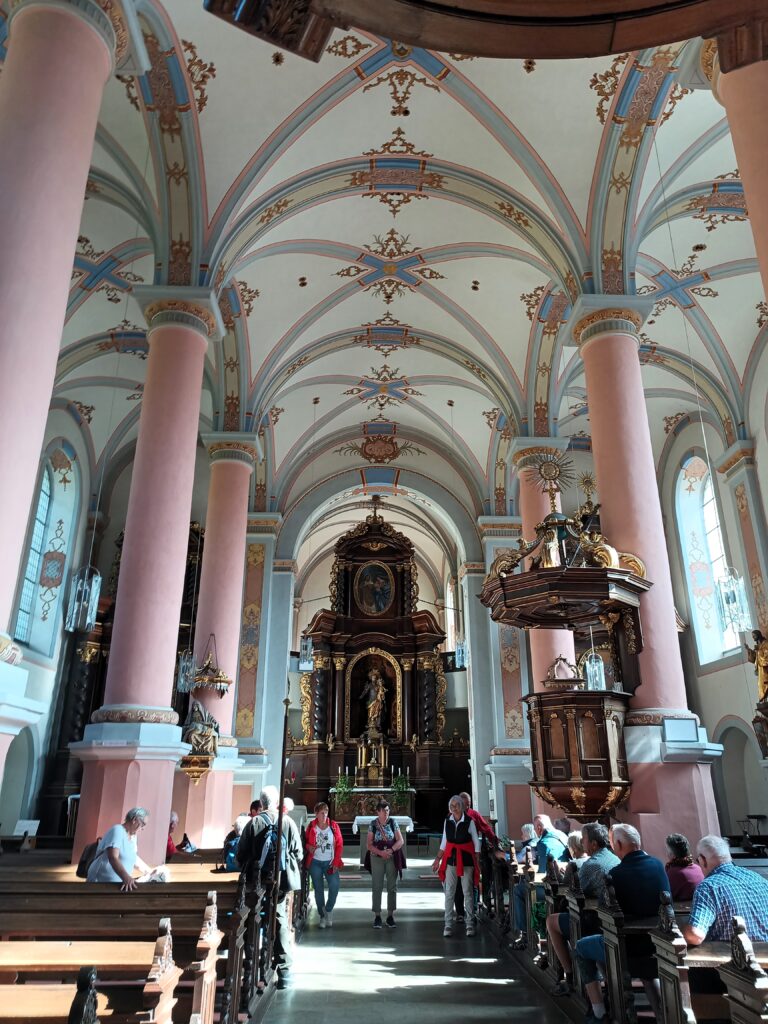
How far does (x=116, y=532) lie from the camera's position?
16453 mm

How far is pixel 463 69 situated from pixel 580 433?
9.36 m

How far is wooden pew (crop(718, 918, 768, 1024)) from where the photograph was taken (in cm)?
250

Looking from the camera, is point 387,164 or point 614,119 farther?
point 387,164

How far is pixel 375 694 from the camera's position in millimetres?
22125

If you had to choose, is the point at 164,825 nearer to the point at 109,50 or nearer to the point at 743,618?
the point at 109,50

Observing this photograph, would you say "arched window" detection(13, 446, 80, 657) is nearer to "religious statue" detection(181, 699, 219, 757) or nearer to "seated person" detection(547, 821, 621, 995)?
"religious statue" detection(181, 699, 219, 757)

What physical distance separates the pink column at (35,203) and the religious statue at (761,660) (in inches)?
394

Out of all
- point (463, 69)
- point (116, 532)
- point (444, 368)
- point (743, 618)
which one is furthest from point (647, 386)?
point (116, 532)

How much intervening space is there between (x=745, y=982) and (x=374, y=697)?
65.3ft

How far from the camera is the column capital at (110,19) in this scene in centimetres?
509

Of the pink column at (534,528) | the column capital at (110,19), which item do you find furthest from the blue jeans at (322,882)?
the column capital at (110,19)

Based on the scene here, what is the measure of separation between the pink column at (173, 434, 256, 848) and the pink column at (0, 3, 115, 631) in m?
6.60

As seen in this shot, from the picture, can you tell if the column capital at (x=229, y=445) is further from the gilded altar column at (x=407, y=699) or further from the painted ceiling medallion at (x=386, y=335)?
the gilded altar column at (x=407, y=699)

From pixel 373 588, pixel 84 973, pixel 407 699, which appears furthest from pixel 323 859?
pixel 373 588
